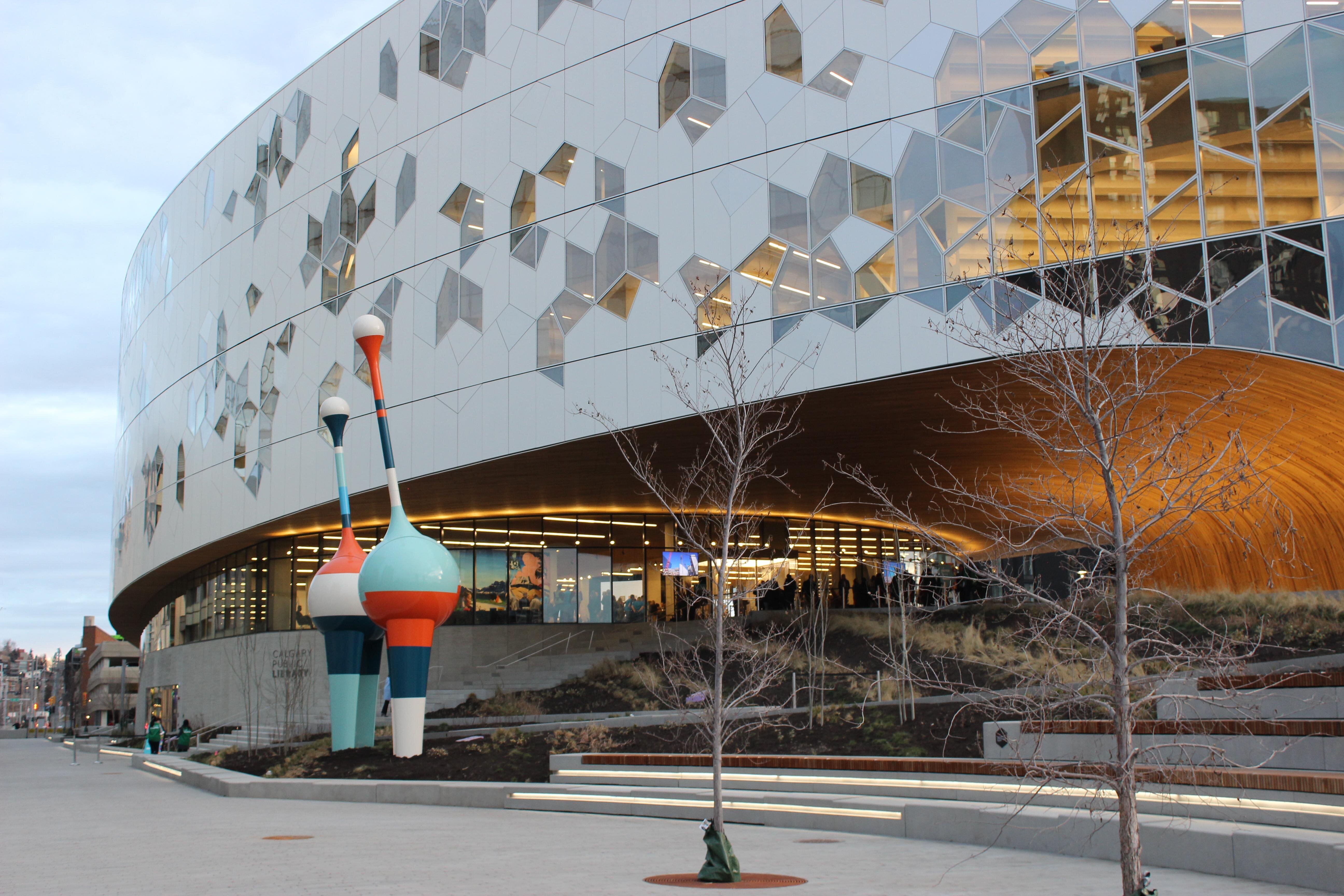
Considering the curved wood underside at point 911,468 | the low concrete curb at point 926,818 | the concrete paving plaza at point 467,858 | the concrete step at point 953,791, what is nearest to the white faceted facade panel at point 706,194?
the curved wood underside at point 911,468

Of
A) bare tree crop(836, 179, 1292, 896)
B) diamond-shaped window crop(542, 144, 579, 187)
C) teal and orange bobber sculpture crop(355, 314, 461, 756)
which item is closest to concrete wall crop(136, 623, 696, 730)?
bare tree crop(836, 179, 1292, 896)

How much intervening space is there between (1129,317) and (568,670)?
2112 centimetres

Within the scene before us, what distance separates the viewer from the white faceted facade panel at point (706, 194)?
61.4ft

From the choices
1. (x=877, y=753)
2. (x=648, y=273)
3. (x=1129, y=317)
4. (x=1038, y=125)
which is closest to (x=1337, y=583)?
(x=1129, y=317)

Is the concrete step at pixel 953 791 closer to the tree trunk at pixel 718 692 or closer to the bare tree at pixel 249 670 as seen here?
the tree trunk at pixel 718 692

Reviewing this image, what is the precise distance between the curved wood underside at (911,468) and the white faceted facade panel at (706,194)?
2.92 ft

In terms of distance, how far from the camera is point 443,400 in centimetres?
2844

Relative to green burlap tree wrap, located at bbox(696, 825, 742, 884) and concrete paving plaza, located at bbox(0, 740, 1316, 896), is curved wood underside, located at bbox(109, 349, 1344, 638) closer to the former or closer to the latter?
concrete paving plaza, located at bbox(0, 740, 1316, 896)

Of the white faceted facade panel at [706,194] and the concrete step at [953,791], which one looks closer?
the concrete step at [953,791]

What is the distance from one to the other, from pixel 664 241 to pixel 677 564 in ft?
55.0

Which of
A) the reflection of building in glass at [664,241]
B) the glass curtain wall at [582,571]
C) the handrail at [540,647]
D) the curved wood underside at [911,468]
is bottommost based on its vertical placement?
the handrail at [540,647]

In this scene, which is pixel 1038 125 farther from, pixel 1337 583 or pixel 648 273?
pixel 1337 583

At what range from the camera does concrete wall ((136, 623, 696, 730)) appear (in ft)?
112

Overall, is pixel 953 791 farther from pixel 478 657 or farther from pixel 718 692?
pixel 478 657
